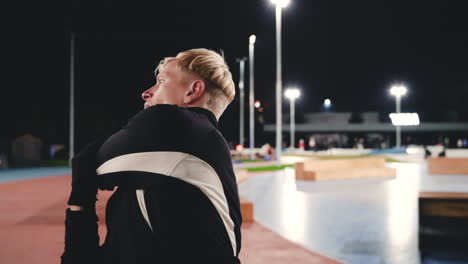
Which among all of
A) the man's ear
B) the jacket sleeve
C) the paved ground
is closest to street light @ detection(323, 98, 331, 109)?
the paved ground

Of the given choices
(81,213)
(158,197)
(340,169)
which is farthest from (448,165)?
(81,213)

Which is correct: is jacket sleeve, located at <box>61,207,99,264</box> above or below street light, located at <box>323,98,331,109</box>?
below

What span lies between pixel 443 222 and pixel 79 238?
7141 millimetres

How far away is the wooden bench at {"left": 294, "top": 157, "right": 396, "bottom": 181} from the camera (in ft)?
64.2

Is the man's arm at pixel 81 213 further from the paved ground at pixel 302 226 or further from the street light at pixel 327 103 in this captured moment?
the street light at pixel 327 103

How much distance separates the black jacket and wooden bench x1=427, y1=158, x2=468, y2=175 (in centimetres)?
2446

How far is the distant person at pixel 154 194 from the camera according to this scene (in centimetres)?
148

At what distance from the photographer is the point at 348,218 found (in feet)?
32.6

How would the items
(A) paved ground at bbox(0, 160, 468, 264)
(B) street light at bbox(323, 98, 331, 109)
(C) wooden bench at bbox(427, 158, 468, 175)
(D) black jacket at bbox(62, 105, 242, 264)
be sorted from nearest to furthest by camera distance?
(D) black jacket at bbox(62, 105, 242, 264)
(A) paved ground at bbox(0, 160, 468, 264)
(C) wooden bench at bbox(427, 158, 468, 175)
(B) street light at bbox(323, 98, 331, 109)

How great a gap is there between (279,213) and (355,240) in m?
3.15

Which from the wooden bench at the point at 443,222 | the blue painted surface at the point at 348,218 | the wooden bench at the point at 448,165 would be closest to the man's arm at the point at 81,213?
the blue painted surface at the point at 348,218

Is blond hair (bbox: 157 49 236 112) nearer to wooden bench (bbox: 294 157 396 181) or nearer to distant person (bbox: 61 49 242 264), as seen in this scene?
distant person (bbox: 61 49 242 264)

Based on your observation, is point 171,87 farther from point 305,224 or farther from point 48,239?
point 305,224

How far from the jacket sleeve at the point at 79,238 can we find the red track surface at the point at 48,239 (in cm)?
497
